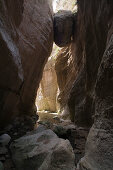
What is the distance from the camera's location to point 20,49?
21.3 ft

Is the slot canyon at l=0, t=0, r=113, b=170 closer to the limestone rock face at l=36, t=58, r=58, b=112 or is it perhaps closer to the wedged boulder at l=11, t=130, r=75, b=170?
the wedged boulder at l=11, t=130, r=75, b=170

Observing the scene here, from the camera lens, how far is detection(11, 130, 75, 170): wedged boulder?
2.85 m

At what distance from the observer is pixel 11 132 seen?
586 centimetres

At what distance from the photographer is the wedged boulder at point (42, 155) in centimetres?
285

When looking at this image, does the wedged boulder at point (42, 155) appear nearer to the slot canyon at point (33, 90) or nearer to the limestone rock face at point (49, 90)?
the slot canyon at point (33, 90)

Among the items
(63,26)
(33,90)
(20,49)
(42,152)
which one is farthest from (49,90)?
(42,152)

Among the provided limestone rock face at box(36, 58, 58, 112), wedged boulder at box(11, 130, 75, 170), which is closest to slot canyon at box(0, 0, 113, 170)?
wedged boulder at box(11, 130, 75, 170)

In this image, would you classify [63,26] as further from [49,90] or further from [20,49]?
[49,90]

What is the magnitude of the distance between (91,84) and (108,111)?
13.7ft

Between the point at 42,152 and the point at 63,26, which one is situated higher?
the point at 63,26

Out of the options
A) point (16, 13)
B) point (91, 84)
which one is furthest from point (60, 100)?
point (16, 13)

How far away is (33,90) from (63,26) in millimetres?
5533

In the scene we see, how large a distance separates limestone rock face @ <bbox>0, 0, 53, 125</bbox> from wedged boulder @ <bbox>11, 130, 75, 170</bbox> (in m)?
1.91

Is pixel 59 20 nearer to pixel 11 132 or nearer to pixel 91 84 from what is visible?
pixel 91 84
